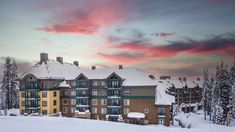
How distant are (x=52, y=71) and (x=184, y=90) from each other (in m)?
66.3

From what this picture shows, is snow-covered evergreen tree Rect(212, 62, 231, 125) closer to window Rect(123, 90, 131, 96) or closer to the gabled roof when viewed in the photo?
the gabled roof

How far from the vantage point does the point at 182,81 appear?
12538cm

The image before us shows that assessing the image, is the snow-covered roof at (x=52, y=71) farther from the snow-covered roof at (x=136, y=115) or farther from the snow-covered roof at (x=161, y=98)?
the snow-covered roof at (x=161, y=98)

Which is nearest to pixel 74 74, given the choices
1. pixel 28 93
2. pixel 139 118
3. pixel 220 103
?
pixel 28 93

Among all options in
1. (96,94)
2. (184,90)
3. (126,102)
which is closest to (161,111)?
(126,102)

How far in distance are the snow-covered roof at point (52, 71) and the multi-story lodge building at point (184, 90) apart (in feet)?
152

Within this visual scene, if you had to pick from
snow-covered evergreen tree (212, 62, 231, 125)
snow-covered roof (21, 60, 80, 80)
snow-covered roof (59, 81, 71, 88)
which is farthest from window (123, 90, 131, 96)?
snow-covered evergreen tree (212, 62, 231, 125)

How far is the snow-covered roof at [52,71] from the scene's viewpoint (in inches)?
2928

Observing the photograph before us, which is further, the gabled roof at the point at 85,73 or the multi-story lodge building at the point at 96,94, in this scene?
the gabled roof at the point at 85,73

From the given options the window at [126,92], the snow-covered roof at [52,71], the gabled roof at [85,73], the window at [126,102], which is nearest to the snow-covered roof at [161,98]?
the gabled roof at [85,73]

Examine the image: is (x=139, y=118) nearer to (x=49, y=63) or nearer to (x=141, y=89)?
(x=141, y=89)

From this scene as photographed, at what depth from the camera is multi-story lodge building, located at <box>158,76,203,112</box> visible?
115 metres

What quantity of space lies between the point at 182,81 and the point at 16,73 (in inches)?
2897

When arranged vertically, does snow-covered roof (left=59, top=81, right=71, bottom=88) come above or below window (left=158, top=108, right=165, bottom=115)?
above
